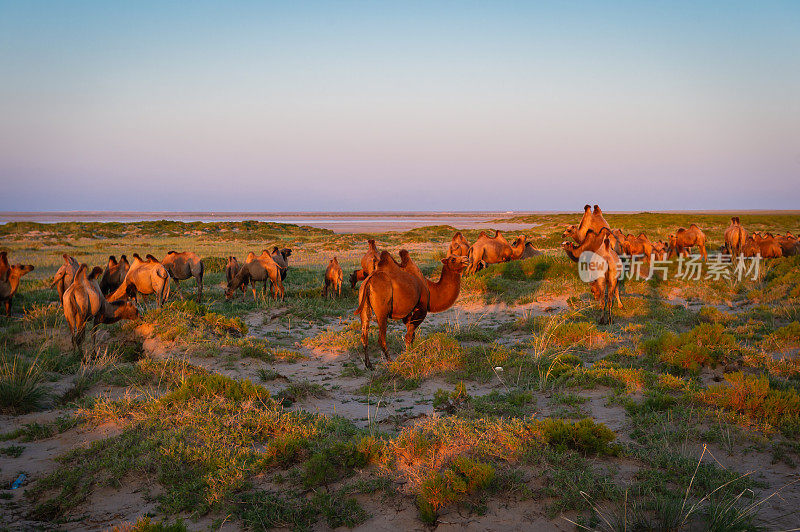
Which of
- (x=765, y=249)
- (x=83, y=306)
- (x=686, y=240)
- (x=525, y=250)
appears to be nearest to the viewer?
(x=83, y=306)

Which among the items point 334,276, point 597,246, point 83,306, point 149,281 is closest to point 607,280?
point 597,246

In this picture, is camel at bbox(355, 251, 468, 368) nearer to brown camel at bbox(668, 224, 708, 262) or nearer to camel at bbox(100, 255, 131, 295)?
camel at bbox(100, 255, 131, 295)

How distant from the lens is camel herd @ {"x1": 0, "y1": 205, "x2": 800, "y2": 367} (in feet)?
26.9

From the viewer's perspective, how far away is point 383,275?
8.09 m

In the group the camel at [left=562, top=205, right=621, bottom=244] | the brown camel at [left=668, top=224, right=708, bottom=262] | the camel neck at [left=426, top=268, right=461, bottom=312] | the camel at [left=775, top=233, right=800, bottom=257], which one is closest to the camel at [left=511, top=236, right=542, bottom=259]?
the brown camel at [left=668, top=224, right=708, bottom=262]

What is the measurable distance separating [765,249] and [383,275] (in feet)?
62.5

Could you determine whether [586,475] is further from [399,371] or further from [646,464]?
[399,371]

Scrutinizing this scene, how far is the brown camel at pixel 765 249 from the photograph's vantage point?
1972 centimetres

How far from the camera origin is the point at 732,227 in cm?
2023

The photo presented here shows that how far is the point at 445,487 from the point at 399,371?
3960 mm

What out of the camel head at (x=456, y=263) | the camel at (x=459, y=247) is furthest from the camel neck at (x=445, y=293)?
the camel at (x=459, y=247)

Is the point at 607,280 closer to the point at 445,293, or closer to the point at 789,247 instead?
the point at 445,293

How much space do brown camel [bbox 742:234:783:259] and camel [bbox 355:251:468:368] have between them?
56.6ft

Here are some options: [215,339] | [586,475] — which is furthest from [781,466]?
[215,339]
